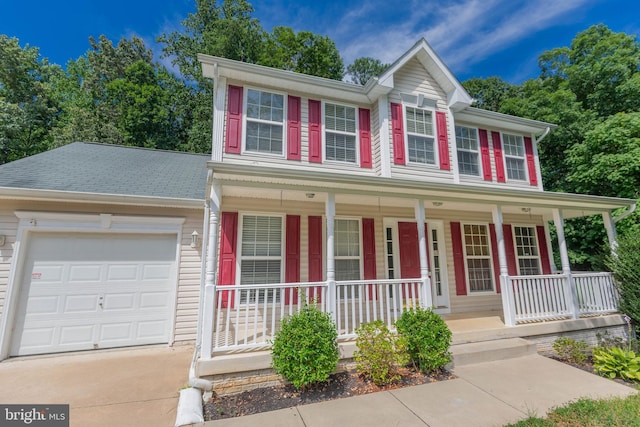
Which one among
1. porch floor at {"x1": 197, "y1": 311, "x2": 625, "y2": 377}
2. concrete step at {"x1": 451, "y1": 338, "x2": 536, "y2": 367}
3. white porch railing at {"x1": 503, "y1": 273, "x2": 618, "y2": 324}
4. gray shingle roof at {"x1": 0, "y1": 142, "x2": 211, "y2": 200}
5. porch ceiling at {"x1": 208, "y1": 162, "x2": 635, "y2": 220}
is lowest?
concrete step at {"x1": 451, "y1": 338, "x2": 536, "y2": 367}

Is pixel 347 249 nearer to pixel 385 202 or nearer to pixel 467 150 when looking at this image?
pixel 385 202

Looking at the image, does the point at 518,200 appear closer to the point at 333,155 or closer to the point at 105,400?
the point at 333,155

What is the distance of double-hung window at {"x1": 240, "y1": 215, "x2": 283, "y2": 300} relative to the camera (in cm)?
596

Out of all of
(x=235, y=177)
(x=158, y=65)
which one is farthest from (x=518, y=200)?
(x=158, y=65)

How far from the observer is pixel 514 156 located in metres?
8.56

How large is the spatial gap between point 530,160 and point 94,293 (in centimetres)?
1189

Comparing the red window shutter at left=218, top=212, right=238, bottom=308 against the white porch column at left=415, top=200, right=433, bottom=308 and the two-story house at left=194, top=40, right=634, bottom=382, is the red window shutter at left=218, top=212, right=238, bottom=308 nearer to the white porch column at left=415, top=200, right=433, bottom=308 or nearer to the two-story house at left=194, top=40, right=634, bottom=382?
the two-story house at left=194, top=40, right=634, bottom=382

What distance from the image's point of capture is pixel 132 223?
5660 mm

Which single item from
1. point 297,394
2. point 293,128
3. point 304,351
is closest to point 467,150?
point 293,128

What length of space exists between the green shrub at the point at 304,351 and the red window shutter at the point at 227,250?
225cm

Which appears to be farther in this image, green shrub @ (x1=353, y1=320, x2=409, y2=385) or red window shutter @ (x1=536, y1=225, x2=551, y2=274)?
red window shutter @ (x1=536, y1=225, x2=551, y2=274)

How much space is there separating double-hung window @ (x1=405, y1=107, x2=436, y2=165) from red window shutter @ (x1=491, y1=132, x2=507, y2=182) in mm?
2384

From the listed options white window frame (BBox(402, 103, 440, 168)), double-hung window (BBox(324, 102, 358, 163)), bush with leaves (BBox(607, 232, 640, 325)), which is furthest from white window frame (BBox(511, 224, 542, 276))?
double-hung window (BBox(324, 102, 358, 163))

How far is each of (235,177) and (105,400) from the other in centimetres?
337
